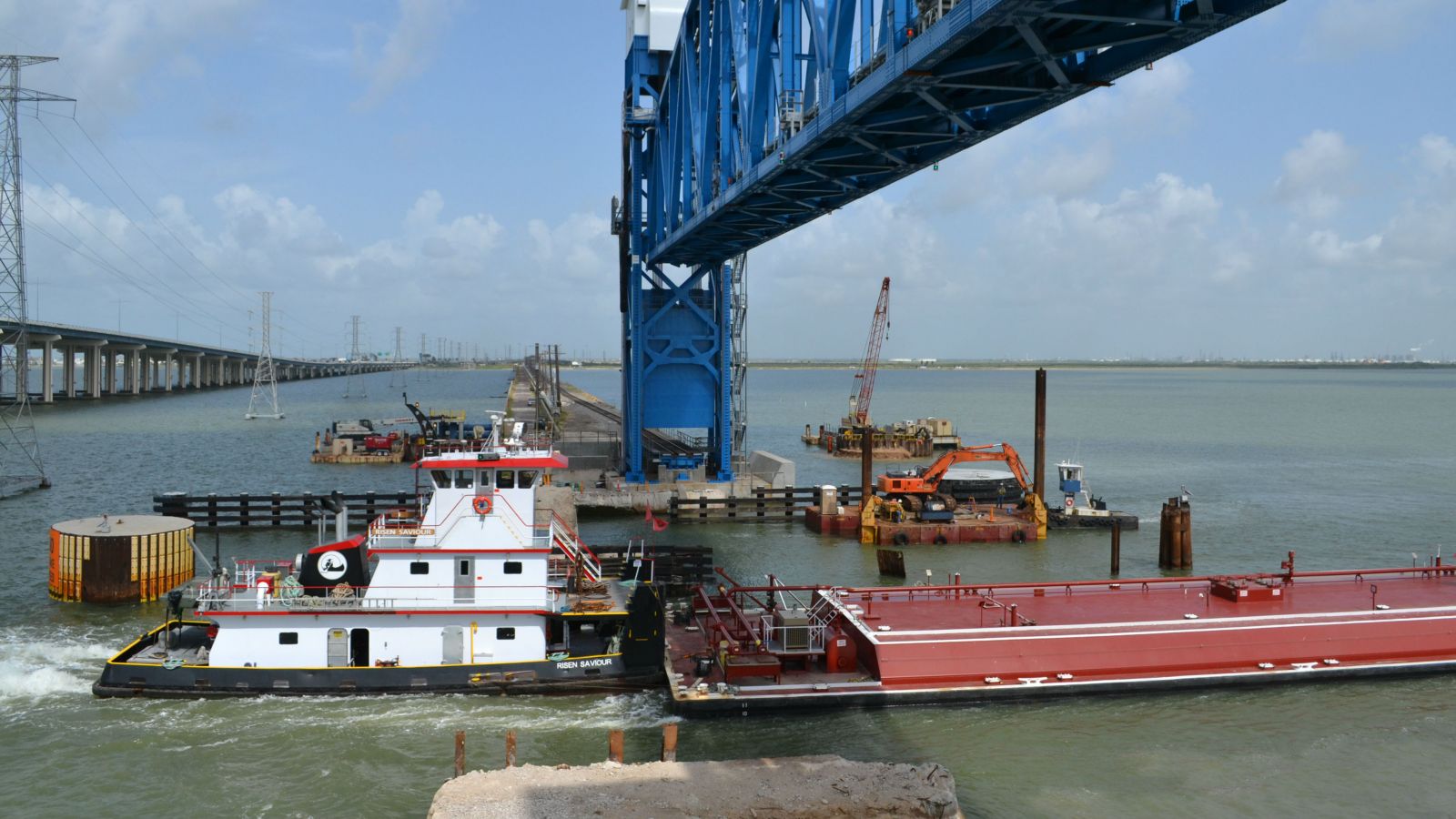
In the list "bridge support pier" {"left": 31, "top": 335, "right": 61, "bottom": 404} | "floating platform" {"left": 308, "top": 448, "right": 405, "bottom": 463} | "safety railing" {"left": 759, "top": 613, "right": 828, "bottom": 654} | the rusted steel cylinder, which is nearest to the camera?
"safety railing" {"left": 759, "top": 613, "right": 828, "bottom": 654}

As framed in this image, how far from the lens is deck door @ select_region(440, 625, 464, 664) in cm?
1906

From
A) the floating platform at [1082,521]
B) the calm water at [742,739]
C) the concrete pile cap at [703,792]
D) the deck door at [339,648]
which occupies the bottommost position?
the calm water at [742,739]

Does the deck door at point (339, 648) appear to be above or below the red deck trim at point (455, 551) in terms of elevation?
below

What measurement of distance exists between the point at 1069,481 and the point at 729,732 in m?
26.8

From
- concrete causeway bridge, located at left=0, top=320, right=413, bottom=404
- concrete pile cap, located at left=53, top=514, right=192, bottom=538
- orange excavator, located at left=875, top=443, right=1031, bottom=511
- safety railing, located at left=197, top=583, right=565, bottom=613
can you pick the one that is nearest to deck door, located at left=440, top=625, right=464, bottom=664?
safety railing, located at left=197, top=583, right=565, bottom=613

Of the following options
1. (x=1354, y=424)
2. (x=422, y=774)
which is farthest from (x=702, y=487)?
(x=1354, y=424)

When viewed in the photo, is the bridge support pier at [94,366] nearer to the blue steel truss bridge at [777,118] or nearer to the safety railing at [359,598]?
the blue steel truss bridge at [777,118]

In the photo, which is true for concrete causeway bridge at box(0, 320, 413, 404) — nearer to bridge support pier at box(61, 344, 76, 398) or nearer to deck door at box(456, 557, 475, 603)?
bridge support pier at box(61, 344, 76, 398)

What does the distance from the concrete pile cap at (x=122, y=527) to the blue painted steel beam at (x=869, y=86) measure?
707 inches

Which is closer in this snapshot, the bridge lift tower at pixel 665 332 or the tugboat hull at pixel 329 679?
the tugboat hull at pixel 329 679

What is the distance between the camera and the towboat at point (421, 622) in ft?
61.6

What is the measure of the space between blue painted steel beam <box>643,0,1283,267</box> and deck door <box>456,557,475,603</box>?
11.4 metres

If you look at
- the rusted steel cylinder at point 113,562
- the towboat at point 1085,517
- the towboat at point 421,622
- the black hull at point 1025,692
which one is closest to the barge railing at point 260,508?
the rusted steel cylinder at point 113,562

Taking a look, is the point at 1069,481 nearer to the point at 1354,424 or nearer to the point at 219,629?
the point at 219,629
